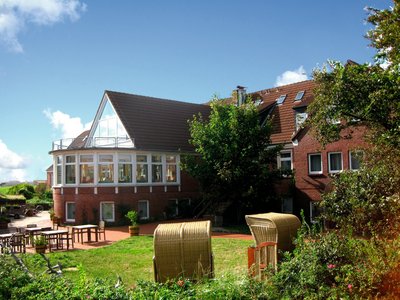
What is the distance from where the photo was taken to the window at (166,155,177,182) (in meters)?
30.7

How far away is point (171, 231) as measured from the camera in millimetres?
9766

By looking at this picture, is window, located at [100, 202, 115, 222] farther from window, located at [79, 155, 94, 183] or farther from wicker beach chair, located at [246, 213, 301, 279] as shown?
wicker beach chair, located at [246, 213, 301, 279]

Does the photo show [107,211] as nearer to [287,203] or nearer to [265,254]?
[287,203]

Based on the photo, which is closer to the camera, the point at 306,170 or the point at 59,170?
the point at 306,170

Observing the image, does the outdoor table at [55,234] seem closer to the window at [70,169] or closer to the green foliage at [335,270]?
the window at [70,169]

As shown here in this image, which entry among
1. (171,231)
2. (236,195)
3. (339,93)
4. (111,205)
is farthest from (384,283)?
(111,205)

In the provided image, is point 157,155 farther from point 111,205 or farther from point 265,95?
point 265,95

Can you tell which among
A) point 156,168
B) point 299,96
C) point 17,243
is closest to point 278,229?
point 17,243

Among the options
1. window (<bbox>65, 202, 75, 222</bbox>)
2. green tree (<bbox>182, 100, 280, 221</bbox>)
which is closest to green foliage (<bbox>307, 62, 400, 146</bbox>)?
green tree (<bbox>182, 100, 280, 221</bbox>)

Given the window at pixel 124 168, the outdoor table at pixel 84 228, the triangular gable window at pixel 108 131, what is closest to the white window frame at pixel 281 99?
the triangular gable window at pixel 108 131

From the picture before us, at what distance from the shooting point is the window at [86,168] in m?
28.0

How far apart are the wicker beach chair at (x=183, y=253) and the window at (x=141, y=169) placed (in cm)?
1934

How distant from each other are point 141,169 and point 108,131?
4.04 m

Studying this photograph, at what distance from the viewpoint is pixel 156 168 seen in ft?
98.5
